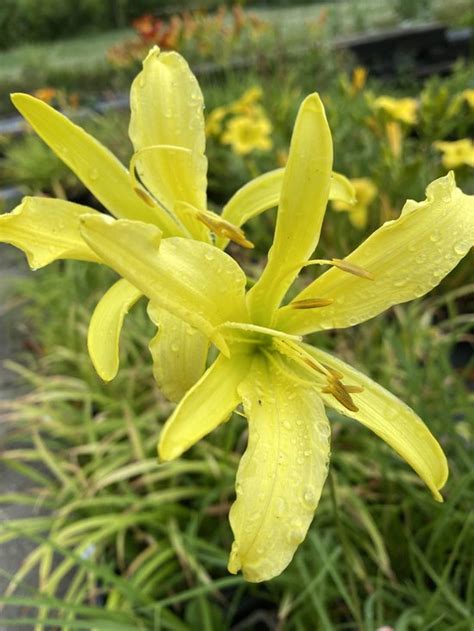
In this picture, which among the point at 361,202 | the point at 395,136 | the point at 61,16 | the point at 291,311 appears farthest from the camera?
the point at 61,16

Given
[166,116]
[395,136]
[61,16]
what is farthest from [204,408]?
[61,16]

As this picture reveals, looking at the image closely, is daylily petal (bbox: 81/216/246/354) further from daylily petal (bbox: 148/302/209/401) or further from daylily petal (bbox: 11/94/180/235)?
daylily petal (bbox: 11/94/180/235)

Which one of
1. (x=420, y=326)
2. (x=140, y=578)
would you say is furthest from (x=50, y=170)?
(x=140, y=578)

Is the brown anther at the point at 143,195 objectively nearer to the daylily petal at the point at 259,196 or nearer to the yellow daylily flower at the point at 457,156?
the daylily petal at the point at 259,196

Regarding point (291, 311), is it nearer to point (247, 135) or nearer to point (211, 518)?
point (211, 518)

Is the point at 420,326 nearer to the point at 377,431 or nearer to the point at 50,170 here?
the point at 377,431

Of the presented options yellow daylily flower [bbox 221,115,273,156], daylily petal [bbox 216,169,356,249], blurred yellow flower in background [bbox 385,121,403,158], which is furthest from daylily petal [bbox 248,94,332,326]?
yellow daylily flower [bbox 221,115,273,156]
